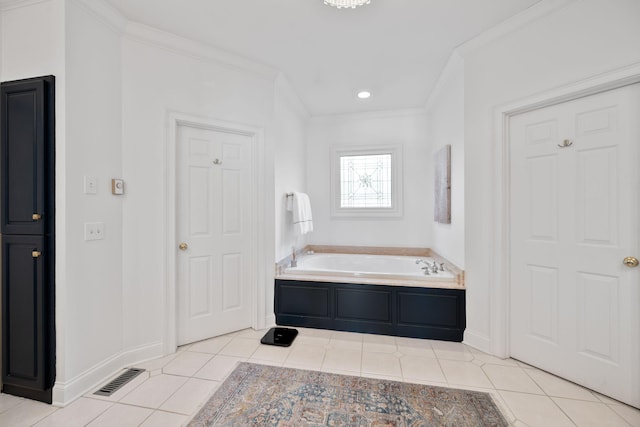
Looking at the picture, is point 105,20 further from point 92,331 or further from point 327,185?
point 327,185

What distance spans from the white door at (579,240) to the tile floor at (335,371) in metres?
0.23

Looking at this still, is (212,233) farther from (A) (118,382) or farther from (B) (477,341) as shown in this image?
(B) (477,341)

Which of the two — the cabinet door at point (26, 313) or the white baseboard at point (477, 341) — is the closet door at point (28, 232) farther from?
the white baseboard at point (477, 341)

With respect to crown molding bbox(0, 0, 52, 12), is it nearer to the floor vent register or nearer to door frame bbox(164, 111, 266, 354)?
door frame bbox(164, 111, 266, 354)

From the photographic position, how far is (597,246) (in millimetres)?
1804

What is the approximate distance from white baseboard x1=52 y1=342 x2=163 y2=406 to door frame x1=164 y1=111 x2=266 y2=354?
0.13 meters

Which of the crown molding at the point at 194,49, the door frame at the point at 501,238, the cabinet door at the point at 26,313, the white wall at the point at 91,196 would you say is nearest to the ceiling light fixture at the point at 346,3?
the crown molding at the point at 194,49

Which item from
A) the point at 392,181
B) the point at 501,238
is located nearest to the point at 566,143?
the point at 501,238

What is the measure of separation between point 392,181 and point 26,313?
3743 millimetres

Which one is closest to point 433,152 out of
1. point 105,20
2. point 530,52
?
point 530,52

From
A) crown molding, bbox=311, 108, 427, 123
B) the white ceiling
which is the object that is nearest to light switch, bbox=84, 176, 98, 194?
the white ceiling

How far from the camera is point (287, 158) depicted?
10.7 ft

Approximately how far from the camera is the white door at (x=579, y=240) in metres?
1.68

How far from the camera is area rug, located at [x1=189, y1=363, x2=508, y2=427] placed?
5.13 feet
